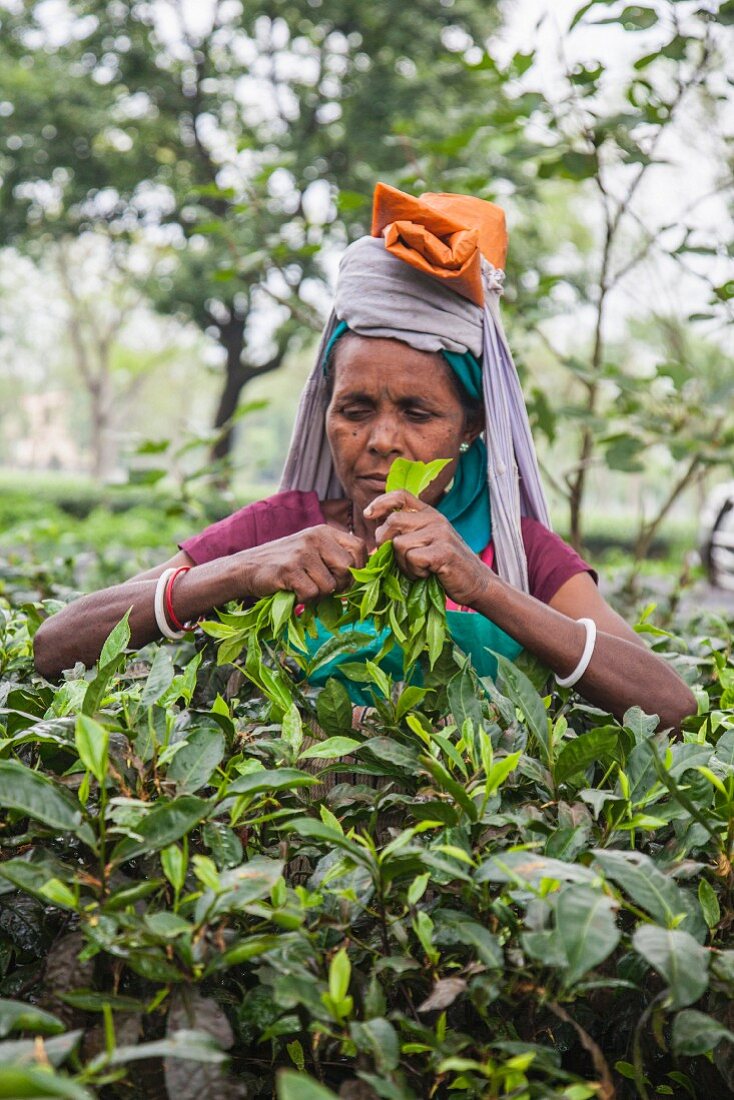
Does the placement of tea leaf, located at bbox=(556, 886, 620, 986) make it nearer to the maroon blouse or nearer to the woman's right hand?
the woman's right hand

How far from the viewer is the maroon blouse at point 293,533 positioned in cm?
233

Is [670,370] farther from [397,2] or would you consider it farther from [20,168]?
[20,168]

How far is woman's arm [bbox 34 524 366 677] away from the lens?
5.59ft

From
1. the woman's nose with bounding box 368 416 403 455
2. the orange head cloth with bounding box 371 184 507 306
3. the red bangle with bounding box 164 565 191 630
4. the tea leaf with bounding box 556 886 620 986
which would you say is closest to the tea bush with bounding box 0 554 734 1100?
the tea leaf with bounding box 556 886 620 986

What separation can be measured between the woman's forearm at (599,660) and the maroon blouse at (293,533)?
398mm

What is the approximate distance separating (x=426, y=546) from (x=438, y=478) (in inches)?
28.7

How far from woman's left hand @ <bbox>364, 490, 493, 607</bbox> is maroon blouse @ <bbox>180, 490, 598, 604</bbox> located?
21.6 inches

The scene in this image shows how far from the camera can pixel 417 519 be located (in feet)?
5.62

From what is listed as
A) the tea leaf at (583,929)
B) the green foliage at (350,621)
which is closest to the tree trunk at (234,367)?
the green foliage at (350,621)

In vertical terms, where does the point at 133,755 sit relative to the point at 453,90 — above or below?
below

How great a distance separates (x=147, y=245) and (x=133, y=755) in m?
25.0

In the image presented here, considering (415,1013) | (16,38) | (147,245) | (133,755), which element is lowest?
(415,1013)

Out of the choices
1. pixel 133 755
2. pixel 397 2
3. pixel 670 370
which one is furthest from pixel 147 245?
pixel 133 755

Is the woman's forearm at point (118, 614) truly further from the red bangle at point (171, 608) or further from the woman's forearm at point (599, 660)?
the woman's forearm at point (599, 660)
